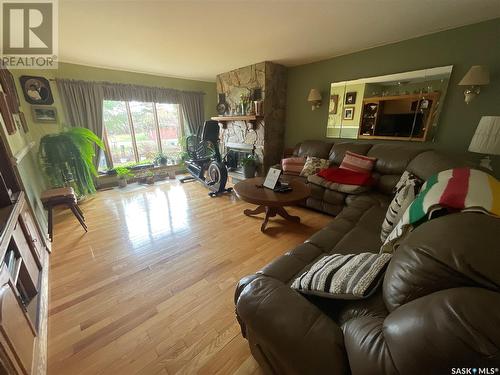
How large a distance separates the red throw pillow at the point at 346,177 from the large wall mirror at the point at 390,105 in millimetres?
858

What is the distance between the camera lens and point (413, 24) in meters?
2.21

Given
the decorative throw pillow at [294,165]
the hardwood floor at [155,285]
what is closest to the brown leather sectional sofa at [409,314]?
the hardwood floor at [155,285]

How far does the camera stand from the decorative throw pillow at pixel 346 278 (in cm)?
78

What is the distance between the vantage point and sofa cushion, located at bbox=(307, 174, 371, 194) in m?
2.44

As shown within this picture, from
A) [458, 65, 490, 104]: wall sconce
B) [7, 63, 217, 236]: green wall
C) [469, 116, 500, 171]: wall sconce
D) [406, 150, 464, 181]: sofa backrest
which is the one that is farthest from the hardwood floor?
[458, 65, 490, 104]: wall sconce

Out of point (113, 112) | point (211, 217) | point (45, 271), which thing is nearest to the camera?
point (45, 271)

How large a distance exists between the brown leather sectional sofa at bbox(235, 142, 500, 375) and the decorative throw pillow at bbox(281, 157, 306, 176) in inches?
90.4

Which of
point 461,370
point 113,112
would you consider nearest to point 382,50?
point 461,370

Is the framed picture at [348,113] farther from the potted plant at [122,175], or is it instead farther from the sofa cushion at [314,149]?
the potted plant at [122,175]

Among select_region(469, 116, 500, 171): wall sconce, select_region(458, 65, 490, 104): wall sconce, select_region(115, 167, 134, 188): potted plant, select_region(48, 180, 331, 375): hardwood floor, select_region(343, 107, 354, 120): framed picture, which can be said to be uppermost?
select_region(458, 65, 490, 104): wall sconce

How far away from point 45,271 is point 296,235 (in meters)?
2.37

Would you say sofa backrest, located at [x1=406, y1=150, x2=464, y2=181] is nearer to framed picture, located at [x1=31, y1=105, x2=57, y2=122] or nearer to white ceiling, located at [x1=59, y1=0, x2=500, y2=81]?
white ceiling, located at [x1=59, y1=0, x2=500, y2=81]

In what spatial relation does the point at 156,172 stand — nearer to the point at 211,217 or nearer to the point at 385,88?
the point at 211,217

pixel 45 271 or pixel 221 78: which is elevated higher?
pixel 221 78
